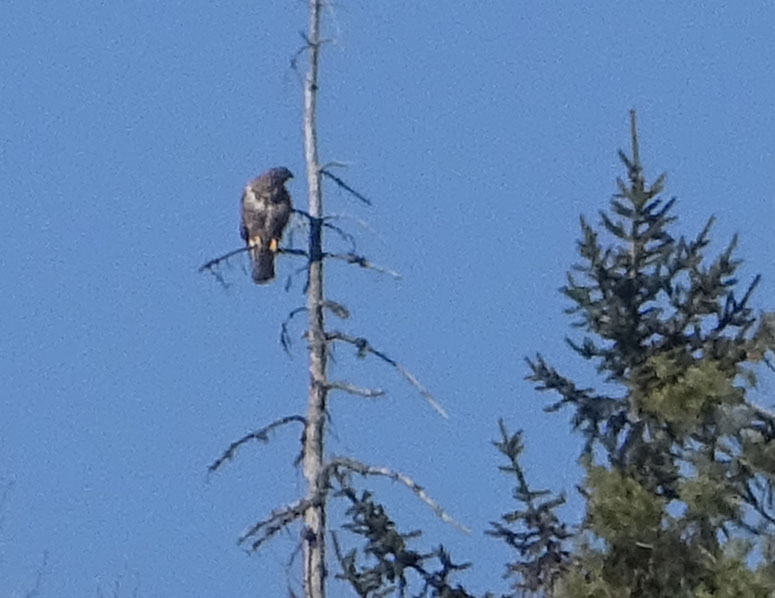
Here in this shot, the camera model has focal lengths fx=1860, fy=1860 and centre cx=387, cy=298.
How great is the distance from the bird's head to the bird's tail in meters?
1.20

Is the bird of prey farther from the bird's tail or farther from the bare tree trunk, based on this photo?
the bare tree trunk

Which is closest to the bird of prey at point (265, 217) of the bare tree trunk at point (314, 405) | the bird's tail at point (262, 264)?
the bird's tail at point (262, 264)

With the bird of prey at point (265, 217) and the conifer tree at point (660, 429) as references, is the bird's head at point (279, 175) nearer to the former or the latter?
the bird of prey at point (265, 217)

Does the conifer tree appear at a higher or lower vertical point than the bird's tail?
lower

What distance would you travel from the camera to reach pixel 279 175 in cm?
1361

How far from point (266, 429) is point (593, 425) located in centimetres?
259

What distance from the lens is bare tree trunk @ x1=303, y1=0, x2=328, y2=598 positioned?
1052 cm

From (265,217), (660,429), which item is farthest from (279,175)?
(660,429)

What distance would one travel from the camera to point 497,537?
9367mm

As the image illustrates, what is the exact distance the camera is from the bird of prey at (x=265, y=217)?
12328 millimetres

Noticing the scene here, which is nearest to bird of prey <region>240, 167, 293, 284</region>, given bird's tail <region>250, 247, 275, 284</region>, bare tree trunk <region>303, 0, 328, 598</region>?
bird's tail <region>250, 247, 275, 284</region>

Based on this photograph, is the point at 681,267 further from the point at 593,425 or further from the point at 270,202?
the point at 270,202

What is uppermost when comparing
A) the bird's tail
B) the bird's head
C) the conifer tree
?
the bird's head

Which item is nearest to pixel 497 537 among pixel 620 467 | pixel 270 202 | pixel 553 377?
pixel 553 377
